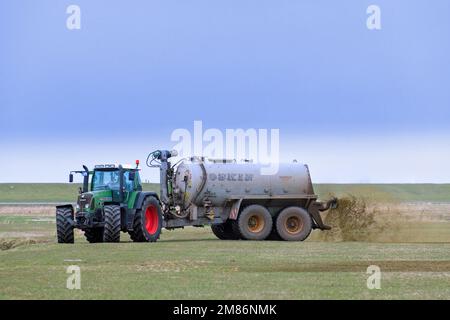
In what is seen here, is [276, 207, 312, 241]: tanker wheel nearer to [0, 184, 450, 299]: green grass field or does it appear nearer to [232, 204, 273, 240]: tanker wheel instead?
[232, 204, 273, 240]: tanker wheel

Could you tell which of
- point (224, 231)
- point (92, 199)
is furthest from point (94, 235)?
point (224, 231)

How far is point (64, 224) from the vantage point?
35500 mm


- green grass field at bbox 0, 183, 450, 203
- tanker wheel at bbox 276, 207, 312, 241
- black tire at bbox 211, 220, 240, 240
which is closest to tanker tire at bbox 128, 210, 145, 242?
black tire at bbox 211, 220, 240, 240

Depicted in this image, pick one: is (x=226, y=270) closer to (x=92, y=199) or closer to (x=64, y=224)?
(x=92, y=199)

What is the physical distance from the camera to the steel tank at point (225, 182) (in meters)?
38.9

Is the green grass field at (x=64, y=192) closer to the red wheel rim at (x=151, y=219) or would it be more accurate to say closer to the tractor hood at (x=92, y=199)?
the red wheel rim at (x=151, y=219)

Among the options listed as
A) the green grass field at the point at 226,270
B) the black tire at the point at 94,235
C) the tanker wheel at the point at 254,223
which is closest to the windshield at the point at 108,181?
the black tire at the point at 94,235

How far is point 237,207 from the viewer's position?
39156mm

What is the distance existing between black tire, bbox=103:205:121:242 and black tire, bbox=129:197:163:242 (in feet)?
3.63

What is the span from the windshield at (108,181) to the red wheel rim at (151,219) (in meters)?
1.09

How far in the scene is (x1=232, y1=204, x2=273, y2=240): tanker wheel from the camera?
38938mm
